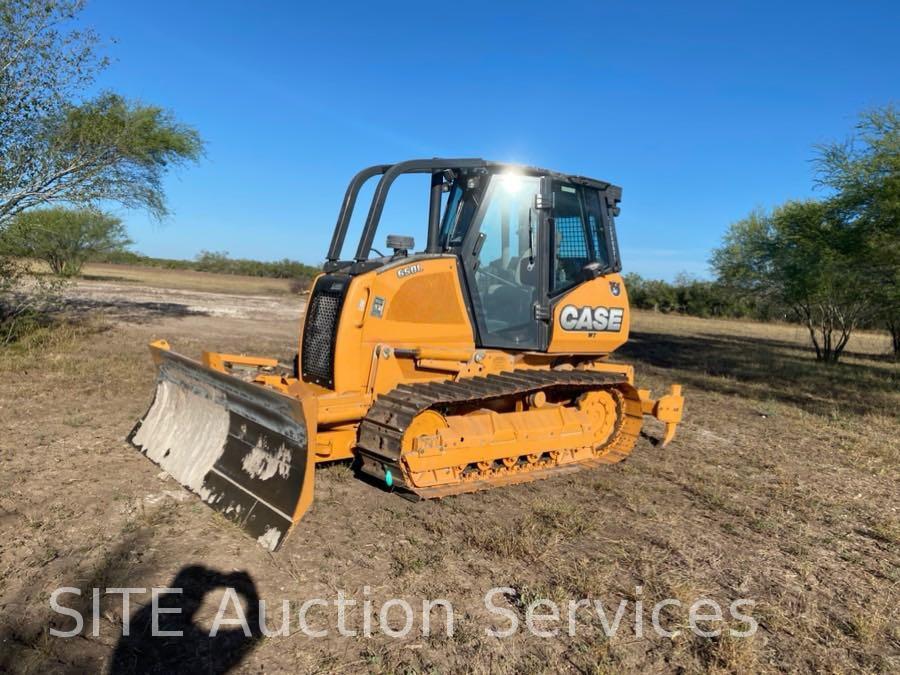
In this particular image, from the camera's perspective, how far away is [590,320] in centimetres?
627

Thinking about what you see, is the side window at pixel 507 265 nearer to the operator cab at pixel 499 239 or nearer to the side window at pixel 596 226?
the operator cab at pixel 499 239

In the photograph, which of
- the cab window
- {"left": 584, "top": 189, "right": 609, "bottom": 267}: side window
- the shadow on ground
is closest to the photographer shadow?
the cab window

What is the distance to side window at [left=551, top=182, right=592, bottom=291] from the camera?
598cm

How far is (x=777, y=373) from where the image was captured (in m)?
15.1

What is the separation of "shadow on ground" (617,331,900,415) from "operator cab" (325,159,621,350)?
6819 mm

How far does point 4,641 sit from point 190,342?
11967 millimetres

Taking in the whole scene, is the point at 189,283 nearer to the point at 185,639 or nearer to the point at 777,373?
the point at 777,373

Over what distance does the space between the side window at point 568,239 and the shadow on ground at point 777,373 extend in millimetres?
6381

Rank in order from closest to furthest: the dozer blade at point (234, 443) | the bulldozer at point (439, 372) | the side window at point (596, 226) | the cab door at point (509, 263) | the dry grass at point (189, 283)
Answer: the dozer blade at point (234, 443)
the bulldozer at point (439, 372)
the cab door at point (509, 263)
the side window at point (596, 226)
the dry grass at point (189, 283)

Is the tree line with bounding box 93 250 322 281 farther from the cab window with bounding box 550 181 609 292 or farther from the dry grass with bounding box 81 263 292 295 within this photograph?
the cab window with bounding box 550 181 609 292

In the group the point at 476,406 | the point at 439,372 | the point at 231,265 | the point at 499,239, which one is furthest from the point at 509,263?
the point at 231,265

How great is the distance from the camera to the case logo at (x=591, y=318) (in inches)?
Answer: 236

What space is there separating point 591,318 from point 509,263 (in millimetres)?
1145

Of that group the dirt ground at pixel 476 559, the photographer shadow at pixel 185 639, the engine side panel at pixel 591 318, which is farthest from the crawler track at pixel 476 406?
the photographer shadow at pixel 185 639
